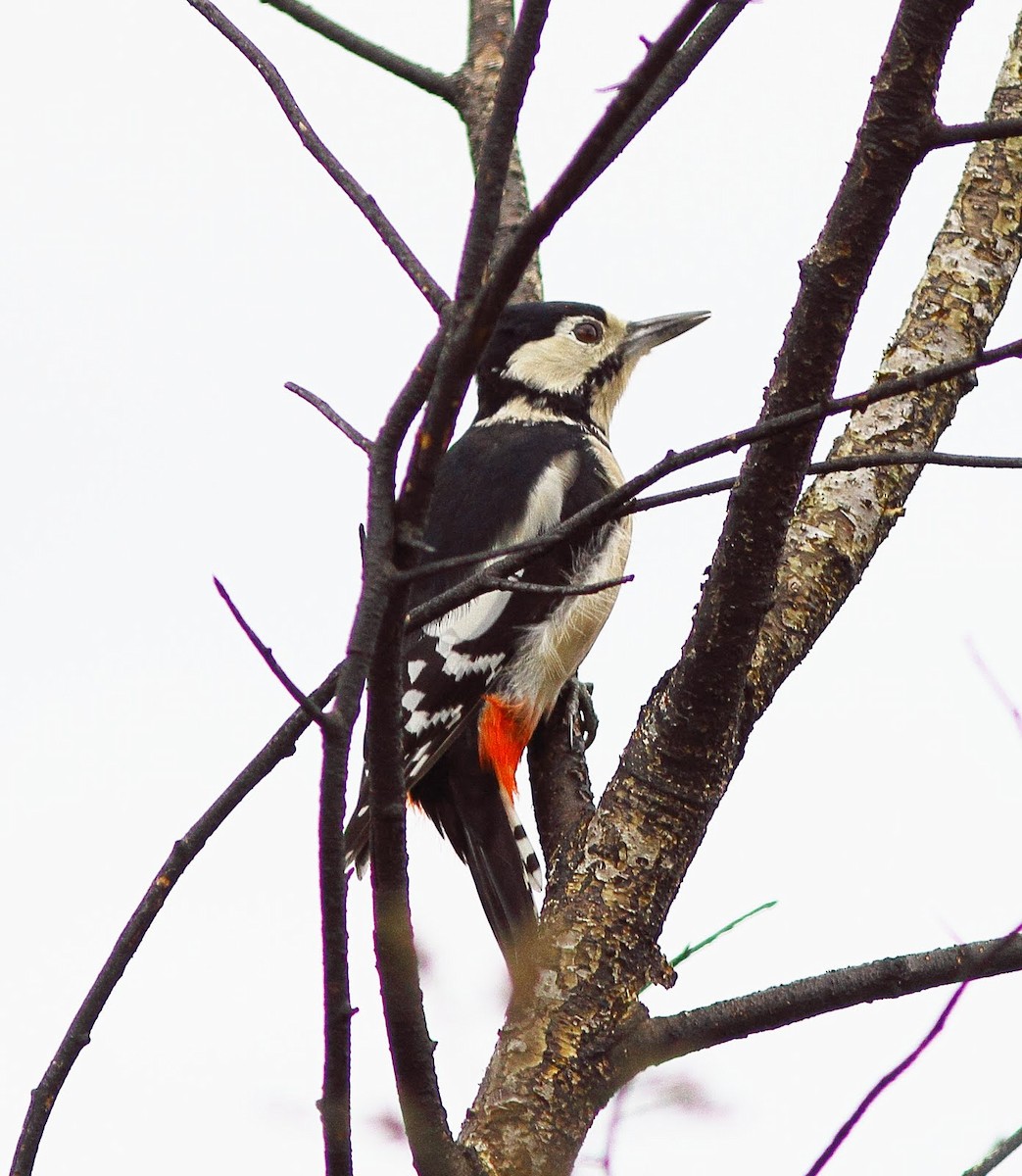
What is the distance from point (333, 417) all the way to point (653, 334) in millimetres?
3158

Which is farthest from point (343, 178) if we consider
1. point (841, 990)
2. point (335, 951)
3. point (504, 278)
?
point (841, 990)

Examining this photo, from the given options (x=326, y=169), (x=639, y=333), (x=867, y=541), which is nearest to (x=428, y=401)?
(x=326, y=169)

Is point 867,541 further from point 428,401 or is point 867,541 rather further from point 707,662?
point 428,401

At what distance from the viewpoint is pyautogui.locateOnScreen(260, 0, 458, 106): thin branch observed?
3559mm

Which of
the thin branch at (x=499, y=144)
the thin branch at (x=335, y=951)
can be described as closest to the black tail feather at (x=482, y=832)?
the thin branch at (x=335, y=951)

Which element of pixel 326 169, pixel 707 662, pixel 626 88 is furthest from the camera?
pixel 707 662

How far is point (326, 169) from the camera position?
1866mm

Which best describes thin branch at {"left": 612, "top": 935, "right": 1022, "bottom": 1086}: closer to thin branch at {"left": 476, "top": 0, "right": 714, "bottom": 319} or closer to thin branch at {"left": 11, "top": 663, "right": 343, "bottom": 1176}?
thin branch at {"left": 11, "top": 663, "right": 343, "bottom": 1176}

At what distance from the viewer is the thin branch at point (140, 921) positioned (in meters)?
1.65

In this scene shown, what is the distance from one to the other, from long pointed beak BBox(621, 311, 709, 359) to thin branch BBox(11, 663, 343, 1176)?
123 inches

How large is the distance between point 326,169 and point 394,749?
0.77 meters

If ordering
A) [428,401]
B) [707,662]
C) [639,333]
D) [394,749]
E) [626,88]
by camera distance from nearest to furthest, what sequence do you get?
[626,88] → [428,401] → [394,749] → [707,662] → [639,333]

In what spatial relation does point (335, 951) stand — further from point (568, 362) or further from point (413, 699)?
point (568, 362)

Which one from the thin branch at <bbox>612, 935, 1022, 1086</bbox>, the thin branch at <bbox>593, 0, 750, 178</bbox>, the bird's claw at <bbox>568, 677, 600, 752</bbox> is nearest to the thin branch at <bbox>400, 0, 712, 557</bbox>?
the thin branch at <bbox>593, 0, 750, 178</bbox>
